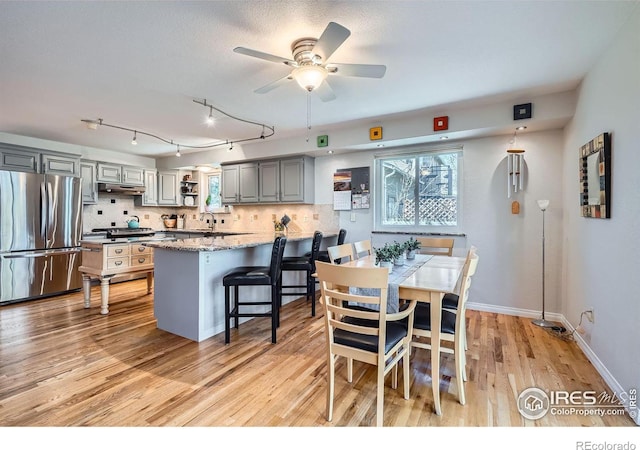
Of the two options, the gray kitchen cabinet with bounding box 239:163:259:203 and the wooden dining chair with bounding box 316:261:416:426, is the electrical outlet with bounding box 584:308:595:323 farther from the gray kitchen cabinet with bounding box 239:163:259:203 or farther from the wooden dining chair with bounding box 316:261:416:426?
the gray kitchen cabinet with bounding box 239:163:259:203

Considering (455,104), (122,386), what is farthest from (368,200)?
(122,386)

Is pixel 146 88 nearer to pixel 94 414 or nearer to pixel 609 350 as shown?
pixel 94 414

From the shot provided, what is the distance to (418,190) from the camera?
4219mm

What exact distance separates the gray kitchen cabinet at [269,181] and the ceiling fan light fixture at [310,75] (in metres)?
2.92

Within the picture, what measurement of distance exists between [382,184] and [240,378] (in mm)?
3215

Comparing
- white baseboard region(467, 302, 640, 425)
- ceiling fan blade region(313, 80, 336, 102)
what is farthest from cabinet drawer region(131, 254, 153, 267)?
white baseboard region(467, 302, 640, 425)

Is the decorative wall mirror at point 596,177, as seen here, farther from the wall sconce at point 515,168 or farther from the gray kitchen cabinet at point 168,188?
the gray kitchen cabinet at point 168,188

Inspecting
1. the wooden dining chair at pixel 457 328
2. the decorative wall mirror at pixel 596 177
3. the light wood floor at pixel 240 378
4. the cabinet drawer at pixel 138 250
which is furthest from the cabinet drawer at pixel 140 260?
the decorative wall mirror at pixel 596 177

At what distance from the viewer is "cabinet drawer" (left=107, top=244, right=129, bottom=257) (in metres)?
3.53

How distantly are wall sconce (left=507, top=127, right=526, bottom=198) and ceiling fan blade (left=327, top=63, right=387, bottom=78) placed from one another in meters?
2.26

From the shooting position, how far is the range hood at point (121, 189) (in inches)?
211

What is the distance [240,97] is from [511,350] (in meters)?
3.48

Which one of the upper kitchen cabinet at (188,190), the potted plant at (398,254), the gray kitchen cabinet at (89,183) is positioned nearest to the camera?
the potted plant at (398,254)

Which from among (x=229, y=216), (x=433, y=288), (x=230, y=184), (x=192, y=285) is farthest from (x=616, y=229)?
(x=229, y=216)
